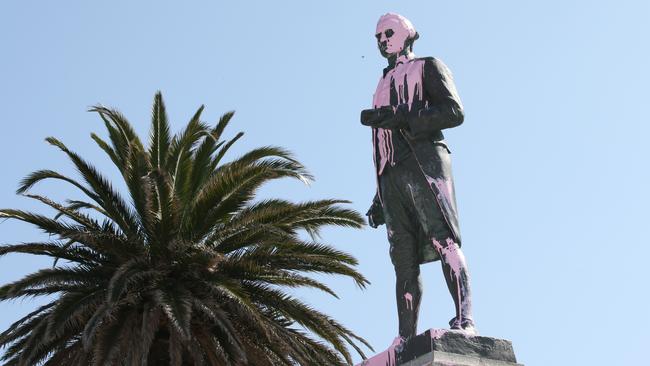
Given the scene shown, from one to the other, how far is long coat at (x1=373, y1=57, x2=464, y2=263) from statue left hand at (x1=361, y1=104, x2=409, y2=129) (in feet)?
0.17

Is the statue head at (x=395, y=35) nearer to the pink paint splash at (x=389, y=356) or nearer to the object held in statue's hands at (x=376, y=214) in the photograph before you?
the object held in statue's hands at (x=376, y=214)

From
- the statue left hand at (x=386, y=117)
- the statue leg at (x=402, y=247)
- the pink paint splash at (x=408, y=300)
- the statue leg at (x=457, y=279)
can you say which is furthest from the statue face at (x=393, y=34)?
the pink paint splash at (x=408, y=300)

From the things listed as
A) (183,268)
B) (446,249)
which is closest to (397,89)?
(446,249)

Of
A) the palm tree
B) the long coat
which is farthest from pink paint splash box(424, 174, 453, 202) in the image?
the palm tree

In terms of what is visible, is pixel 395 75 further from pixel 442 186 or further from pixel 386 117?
pixel 442 186

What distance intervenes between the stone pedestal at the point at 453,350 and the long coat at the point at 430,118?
0.79 m

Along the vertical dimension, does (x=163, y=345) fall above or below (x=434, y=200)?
Result: below

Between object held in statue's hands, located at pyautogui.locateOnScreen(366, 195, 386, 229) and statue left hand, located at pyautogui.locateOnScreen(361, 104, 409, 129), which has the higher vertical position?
statue left hand, located at pyautogui.locateOnScreen(361, 104, 409, 129)

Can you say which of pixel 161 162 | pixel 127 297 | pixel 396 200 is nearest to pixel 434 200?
pixel 396 200

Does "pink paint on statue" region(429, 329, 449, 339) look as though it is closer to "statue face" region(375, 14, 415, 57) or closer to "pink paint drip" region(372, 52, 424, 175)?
"pink paint drip" region(372, 52, 424, 175)

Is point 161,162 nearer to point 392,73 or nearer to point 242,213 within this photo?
point 242,213

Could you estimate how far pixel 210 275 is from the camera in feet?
61.3

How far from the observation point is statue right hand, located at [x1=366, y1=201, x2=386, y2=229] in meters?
8.73

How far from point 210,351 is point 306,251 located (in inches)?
89.5
